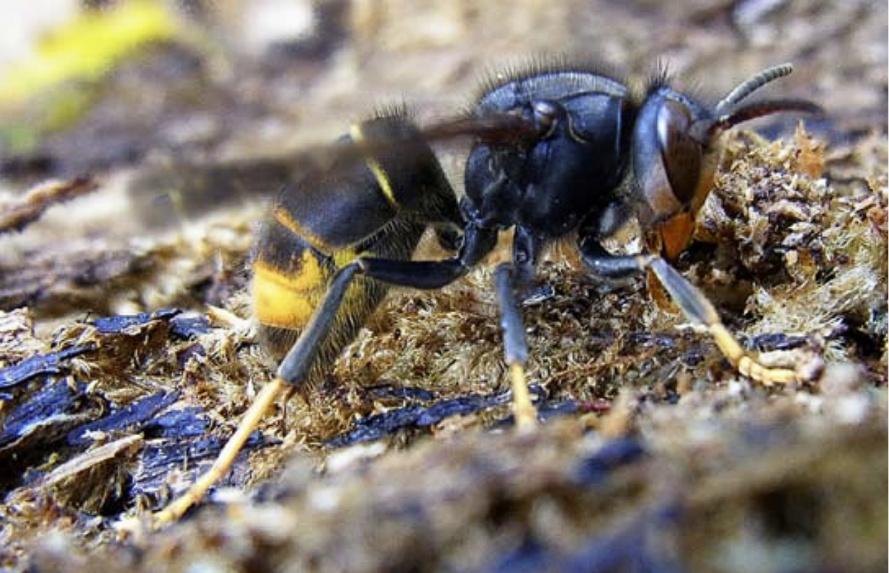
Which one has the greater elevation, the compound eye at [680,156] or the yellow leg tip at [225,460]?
the compound eye at [680,156]

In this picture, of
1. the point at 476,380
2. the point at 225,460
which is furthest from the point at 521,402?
the point at 225,460

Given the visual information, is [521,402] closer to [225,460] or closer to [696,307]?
[696,307]

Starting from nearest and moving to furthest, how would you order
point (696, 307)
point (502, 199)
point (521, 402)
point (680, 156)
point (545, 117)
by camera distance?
1. point (521, 402)
2. point (696, 307)
3. point (680, 156)
4. point (545, 117)
5. point (502, 199)

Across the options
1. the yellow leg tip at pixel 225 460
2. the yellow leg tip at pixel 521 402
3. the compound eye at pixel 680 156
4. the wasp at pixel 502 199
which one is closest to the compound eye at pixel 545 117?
the wasp at pixel 502 199

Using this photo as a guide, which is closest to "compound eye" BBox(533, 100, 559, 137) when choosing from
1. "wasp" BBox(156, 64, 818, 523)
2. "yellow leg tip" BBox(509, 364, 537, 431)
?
"wasp" BBox(156, 64, 818, 523)

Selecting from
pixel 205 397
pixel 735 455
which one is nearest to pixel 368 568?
pixel 735 455

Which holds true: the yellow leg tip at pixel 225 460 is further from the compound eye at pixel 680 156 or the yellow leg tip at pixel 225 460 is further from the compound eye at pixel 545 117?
the compound eye at pixel 680 156

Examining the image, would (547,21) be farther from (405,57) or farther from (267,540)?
(267,540)
